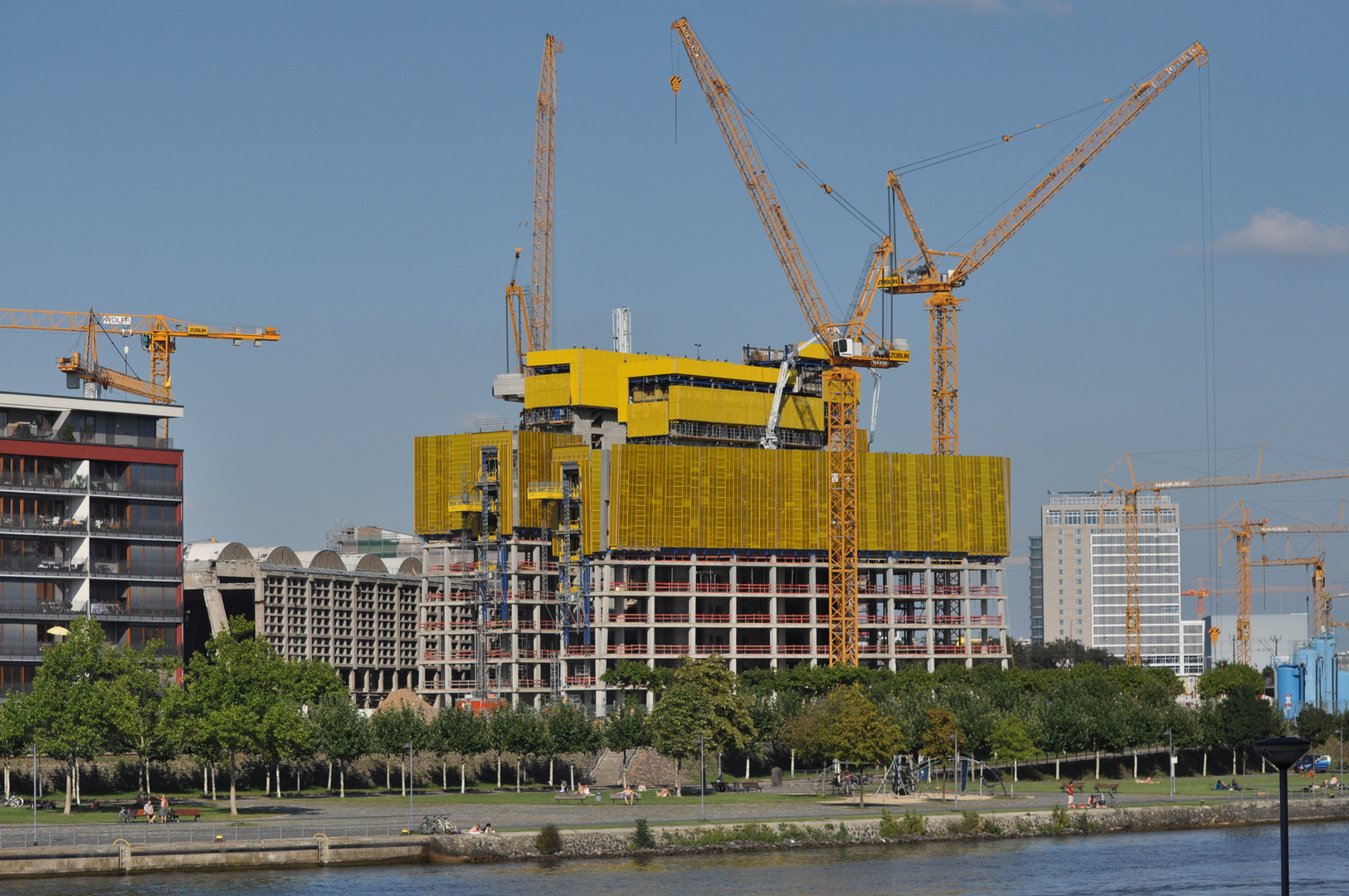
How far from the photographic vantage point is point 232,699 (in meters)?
113

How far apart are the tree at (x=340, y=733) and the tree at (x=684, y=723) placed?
22175 mm

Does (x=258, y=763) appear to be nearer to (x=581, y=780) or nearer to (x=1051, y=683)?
Result: (x=581, y=780)

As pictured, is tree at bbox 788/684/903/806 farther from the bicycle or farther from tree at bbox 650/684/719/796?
the bicycle

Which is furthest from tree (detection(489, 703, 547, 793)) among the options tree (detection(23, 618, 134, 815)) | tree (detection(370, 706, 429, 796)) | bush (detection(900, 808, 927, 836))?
bush (detection(900, 808, 927, 836))

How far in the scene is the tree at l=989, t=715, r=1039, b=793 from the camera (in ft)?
461

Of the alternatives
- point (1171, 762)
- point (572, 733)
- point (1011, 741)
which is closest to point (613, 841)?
point (572, 733)

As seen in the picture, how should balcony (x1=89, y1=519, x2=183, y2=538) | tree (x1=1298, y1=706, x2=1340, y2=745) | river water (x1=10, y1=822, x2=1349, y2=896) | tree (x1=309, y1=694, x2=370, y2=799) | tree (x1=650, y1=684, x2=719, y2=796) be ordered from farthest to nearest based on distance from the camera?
tree (x1=1298, y1=706, x2=1340, y2=745) → balcony (x1=89, y1=519, x2=183, y2=538) → tree (x1=650, y1=684, x2=719, y2=796) → tree (x1=309, y1=694, x2=370, y2=799) → river water (x1=10, y1=822, x2=1349, y2=896)

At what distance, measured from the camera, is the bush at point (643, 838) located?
102m

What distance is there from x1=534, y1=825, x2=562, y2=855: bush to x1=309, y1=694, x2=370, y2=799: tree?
33.4 metres

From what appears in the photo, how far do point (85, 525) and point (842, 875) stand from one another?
76.5m

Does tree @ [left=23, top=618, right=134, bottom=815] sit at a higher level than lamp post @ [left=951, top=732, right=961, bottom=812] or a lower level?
higher

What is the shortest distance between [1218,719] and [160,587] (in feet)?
305

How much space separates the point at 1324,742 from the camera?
7032 inches

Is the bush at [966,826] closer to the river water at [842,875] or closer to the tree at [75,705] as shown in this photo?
the river water at [842,875]
